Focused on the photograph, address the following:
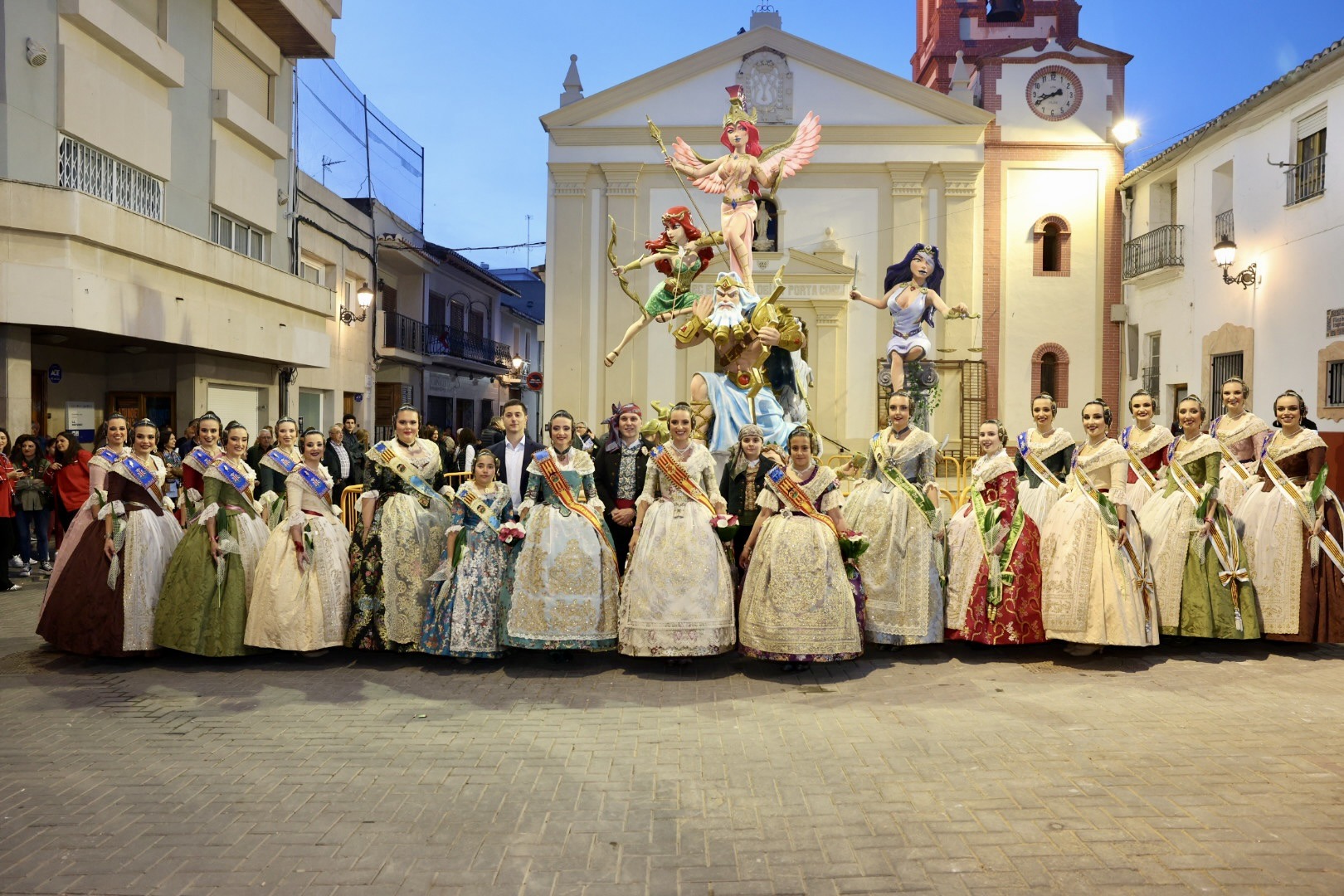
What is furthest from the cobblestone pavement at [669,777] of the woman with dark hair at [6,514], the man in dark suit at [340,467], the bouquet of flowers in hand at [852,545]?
the man in dark suit at [340,467]

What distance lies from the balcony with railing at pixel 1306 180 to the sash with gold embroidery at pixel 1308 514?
10.5 metres

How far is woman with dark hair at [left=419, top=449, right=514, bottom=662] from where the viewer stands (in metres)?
6.50

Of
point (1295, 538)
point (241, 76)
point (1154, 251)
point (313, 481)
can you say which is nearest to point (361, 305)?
point (241, 76)

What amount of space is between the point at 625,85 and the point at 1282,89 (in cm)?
1346

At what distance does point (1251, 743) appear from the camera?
5.03 m

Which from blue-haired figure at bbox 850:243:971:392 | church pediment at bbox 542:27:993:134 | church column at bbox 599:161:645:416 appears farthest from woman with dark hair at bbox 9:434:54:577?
church pediment at bbox 542:27:993:134

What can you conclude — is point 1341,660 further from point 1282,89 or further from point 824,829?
point 1282,89

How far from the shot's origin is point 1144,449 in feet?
24.8

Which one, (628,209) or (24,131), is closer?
(24,131)

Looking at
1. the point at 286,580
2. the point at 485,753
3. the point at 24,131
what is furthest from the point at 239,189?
the point at 485,753

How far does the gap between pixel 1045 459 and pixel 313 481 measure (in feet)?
16.8

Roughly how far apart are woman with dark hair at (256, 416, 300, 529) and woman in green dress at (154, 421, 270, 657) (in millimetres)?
181

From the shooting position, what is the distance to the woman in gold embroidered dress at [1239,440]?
7.38m

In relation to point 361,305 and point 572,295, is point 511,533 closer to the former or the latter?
point 361,305
